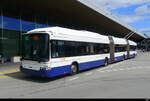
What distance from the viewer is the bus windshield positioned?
8.63 m

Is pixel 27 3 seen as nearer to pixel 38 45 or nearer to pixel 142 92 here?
pixel 38 45

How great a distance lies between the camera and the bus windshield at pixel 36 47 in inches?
340

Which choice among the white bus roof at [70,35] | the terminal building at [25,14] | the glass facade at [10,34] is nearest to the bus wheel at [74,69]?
the white bus roof at [70,35]

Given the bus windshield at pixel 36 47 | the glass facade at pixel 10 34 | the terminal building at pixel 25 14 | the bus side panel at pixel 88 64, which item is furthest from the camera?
the terminal building at pixel 25 14

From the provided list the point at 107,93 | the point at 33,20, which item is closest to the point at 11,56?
the point at 33,20

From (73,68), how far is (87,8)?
47.0 feet

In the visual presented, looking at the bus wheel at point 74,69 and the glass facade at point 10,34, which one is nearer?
the bus wheel at point 74,69

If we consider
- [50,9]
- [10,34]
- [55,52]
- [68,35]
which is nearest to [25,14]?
[50,9]

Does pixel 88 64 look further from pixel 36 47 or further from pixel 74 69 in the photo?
pixel 36 47

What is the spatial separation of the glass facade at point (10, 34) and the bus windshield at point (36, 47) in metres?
10.7

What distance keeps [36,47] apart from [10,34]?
1244 centimetres

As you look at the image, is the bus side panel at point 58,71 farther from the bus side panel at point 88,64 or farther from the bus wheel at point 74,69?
the bus side panel at point 88,64

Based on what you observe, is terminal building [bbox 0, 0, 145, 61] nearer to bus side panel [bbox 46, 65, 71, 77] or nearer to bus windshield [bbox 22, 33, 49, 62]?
bus windshield [bbox 22, 33, 49, 62]

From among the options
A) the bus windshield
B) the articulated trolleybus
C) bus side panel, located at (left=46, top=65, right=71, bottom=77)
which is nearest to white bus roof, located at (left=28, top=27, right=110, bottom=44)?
the articulated trolleybus
